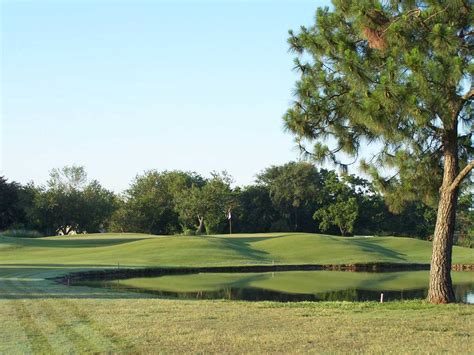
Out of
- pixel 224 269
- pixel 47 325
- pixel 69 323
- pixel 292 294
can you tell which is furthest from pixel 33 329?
pixel 224 269

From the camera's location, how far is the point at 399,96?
13586 millimetres

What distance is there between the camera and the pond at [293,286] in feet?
79.0

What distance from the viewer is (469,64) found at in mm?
14297

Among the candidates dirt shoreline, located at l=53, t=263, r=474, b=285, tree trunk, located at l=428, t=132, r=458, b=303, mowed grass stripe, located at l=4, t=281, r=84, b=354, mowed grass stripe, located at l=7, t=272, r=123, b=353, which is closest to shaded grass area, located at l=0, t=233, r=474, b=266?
dirt shoreline, located at l=53, t=263, r=474, b=285

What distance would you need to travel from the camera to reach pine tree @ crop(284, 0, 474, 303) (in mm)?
13844

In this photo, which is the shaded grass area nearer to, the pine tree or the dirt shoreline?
the dirt shoreline

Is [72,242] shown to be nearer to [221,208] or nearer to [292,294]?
[221,208]

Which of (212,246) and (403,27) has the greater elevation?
(403,27)

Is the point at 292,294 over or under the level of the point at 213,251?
under

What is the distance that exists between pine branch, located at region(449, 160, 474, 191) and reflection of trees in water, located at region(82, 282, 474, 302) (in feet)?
25.9

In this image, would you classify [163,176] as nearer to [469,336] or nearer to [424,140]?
[424,140]

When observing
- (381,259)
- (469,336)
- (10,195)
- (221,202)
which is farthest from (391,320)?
(10,195)

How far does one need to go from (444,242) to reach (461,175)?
6.26 feet

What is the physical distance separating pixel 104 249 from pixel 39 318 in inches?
1333
